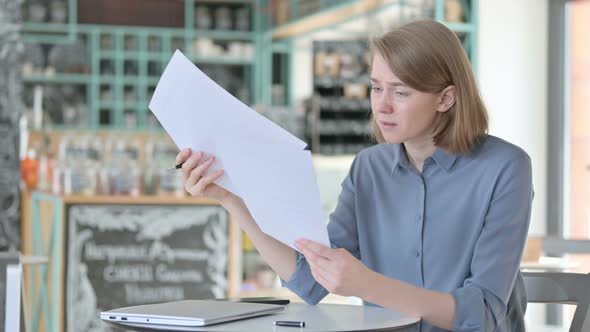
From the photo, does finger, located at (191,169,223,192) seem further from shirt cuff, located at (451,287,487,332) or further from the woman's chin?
shirt cuff, located at (451,287,487,332)

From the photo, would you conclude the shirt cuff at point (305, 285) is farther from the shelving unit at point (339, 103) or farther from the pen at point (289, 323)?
the shelving unit at point (339, 103)

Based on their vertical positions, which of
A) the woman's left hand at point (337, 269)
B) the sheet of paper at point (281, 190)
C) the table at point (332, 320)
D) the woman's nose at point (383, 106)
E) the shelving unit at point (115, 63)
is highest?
the shelving unit at point (115, 63)

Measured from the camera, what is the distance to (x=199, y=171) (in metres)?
1.85

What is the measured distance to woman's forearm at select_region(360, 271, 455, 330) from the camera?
1.72m

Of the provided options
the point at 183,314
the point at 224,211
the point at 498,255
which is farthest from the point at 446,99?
the point at 224,211

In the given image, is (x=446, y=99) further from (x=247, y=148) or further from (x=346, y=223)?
(x=247, y=148)

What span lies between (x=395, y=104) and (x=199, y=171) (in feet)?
1.31

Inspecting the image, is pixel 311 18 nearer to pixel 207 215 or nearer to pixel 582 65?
pixel 582 65

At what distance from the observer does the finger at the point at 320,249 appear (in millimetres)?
1683

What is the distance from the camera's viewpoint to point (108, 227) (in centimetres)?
562

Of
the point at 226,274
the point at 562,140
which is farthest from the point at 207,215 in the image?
the point at 562,140

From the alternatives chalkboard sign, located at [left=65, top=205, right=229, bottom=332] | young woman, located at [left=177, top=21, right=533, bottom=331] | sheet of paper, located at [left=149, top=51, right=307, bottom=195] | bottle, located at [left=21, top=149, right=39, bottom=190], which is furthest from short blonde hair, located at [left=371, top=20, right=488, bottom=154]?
bottle, located at [left=21, top=149, right=39, bottom=190]

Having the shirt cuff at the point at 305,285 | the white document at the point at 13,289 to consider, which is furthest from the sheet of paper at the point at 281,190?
the white document at the point at 13,289

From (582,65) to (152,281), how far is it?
298 centimetres
